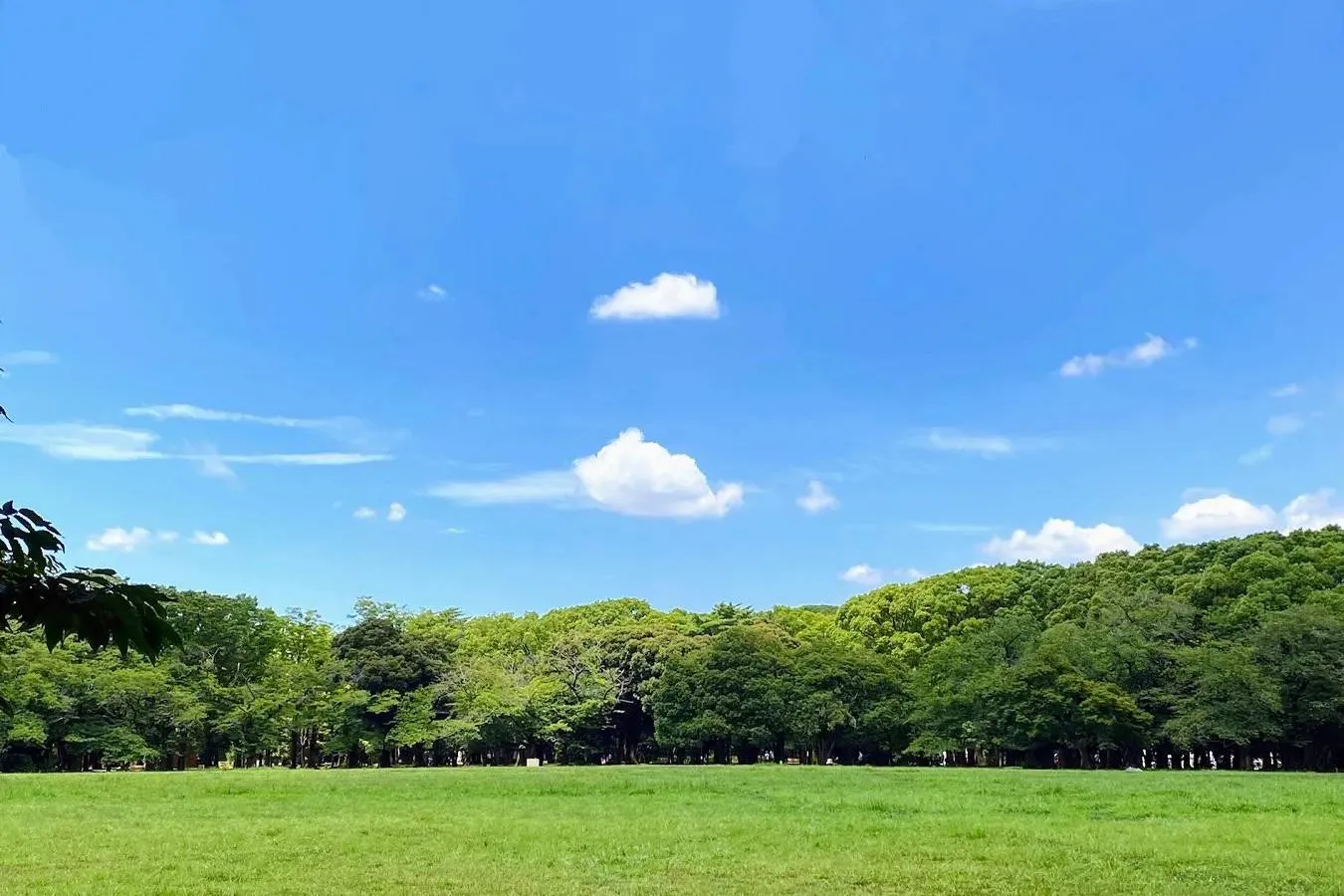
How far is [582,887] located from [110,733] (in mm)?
39430

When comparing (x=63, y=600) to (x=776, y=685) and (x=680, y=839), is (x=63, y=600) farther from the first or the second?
(x=776, y=685)

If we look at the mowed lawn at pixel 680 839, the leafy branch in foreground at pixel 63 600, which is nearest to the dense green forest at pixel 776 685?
the mowed lawn at pixel 680 839

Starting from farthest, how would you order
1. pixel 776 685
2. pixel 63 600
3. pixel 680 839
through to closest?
1. pixel 776 685
2. pixel 680 839
3. pixel 63 600

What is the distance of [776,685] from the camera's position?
164 feet

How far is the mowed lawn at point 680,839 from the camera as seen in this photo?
11070 millimetres

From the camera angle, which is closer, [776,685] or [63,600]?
[63,600]

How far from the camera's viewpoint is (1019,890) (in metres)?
10.5

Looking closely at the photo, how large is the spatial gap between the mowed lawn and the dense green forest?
18.4 m

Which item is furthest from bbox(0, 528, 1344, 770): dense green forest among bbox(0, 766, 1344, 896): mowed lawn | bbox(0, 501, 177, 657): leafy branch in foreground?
bbox(0, 501, 177, 657): leafy branch in foreground

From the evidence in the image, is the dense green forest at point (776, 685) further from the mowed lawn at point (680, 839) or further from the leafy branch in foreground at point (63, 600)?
the leafy branch in foreground at point (63, 600)

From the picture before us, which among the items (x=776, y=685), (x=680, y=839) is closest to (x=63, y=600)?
(x=680, y=839)

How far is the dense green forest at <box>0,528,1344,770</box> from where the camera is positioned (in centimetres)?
4203

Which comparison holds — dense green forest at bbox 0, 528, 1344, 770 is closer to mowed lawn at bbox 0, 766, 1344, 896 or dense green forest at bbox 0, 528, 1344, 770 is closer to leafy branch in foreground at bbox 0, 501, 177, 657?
mowed lawn at bbox 0, 766, 1344, 896

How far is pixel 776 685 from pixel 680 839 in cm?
3617
